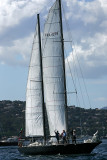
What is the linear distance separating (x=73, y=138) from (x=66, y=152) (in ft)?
5.17

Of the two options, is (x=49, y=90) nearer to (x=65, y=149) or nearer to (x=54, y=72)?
(x=54, y=72)

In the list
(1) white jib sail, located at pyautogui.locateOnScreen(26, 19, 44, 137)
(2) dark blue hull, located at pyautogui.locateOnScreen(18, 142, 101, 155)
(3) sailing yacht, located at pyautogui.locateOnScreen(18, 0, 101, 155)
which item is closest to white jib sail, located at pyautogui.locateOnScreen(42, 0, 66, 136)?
(3) sailing yacht, located at pyautogui.locateOnScreen(18, 0, 101, 155)

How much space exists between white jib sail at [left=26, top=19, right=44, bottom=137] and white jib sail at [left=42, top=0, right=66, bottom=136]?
1.14 metres

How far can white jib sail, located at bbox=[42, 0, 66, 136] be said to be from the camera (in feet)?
175

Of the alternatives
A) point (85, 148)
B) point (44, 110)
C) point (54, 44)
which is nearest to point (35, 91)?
point (44, 110)

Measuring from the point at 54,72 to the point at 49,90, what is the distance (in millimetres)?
2132

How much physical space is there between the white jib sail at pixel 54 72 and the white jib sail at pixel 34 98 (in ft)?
3.74

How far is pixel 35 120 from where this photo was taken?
55.7 m

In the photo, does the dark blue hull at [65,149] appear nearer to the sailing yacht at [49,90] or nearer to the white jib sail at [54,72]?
the sailing yacht at [49,90]

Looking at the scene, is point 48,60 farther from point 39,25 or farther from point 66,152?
point 66,152

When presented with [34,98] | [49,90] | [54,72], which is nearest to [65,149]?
[49,90]

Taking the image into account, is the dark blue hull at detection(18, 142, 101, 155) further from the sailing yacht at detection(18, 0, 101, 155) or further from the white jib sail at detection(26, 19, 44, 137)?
the white jib sail at detection(26, 19, 44, 137)

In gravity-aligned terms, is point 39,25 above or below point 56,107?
above

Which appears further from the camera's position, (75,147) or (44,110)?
(44,110)
